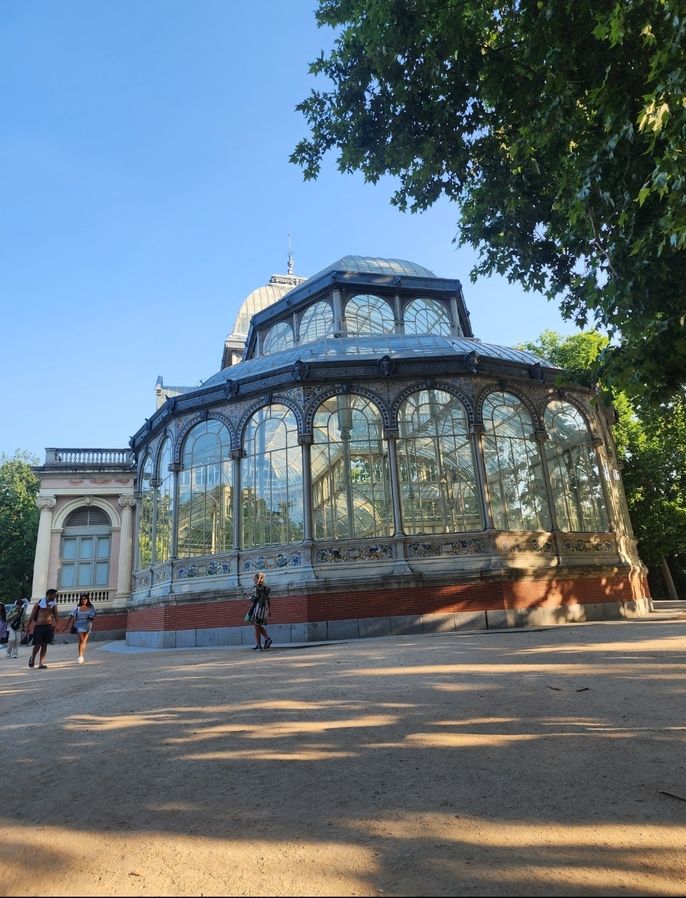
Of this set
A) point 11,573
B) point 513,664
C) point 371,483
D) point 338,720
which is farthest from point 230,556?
point 11,573

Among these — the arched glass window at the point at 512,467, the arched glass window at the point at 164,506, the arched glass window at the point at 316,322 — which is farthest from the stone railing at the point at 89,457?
the arched glass window at the point at 512,467

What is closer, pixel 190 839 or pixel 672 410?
pixel 190 839

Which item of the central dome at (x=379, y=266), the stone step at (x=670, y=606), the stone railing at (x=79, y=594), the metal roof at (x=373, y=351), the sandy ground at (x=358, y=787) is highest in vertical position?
the central dome at (x=379, y=266)

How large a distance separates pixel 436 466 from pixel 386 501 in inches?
69.3

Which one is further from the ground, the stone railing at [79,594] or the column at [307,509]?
the column at [307,509]

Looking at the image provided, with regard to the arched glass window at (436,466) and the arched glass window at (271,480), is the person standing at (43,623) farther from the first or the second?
the arched glass window at (436,466)

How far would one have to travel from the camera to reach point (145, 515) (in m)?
20.7

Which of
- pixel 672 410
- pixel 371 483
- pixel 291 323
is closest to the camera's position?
pixel 672 410

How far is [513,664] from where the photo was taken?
307 inches

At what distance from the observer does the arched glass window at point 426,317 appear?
880 inches

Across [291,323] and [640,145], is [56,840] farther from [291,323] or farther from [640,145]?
[291,323]

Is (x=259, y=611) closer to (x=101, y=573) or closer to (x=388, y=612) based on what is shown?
(x=388, y=612)

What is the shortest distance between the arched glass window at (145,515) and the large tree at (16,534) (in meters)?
20.0

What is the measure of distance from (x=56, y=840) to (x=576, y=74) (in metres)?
9.28
